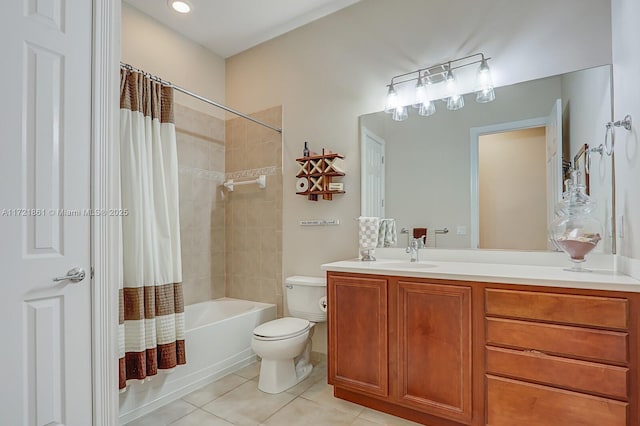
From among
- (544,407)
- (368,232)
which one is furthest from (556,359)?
(368,232)

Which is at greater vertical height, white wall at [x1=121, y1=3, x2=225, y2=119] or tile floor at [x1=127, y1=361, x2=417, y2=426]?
white wall at [x1=121, y1=3, x2=225, y2=119]

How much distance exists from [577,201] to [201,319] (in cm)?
291

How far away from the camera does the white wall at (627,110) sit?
1.43 metres

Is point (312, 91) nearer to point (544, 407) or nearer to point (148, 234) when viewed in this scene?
point (148, 234)

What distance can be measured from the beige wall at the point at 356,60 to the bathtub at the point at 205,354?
1.89ft

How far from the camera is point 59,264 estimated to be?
4.42 feet

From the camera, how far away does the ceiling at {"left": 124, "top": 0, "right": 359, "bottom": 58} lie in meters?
2.61

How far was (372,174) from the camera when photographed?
98.3 inches

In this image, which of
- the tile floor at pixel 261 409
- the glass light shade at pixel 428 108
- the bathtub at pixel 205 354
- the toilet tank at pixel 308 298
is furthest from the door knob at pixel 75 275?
the glass light shade at pixel 428 108

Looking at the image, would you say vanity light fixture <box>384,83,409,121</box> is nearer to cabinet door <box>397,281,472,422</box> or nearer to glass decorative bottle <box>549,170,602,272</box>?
glass decorative bottle <box>549,170,602,272</box>

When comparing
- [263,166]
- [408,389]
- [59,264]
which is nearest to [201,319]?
[263,166]

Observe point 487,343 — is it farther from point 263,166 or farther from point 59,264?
point 263,166

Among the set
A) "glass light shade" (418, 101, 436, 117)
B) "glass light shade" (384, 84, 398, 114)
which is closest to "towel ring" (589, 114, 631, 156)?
"glass light shade" (418, 101, 436, 117)

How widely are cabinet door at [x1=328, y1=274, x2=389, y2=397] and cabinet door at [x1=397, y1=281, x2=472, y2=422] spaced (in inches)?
4.2
